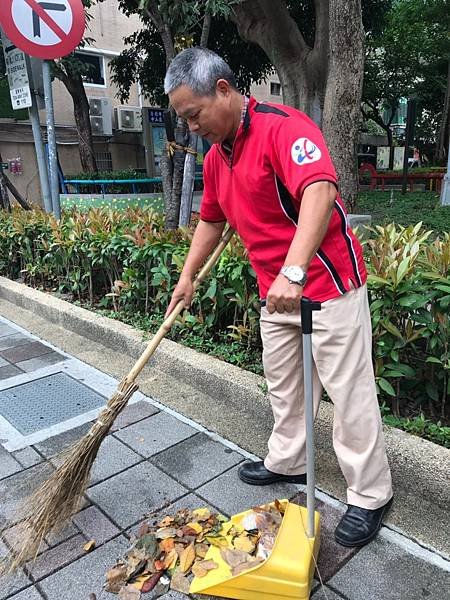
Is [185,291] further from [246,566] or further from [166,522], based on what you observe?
[246,566]

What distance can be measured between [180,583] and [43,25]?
4.21 m

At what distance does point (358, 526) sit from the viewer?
1.96 meters

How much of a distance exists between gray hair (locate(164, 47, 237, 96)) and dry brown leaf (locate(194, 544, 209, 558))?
65.2 inches

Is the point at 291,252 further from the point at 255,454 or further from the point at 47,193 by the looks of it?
the point at 47,193

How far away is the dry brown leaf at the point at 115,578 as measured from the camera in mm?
1787

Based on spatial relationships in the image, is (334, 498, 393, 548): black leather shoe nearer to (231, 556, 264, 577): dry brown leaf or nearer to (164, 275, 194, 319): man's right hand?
(231, 556, 264, 577): dry brown leaf

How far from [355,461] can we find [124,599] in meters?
0.98

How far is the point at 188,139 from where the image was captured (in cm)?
451

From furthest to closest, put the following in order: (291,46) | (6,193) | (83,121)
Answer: (83,121), (291,46), (6,193)

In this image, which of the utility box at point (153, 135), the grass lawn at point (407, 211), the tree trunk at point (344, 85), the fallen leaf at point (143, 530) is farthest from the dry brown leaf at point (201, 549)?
the utility box at point (153, 135)

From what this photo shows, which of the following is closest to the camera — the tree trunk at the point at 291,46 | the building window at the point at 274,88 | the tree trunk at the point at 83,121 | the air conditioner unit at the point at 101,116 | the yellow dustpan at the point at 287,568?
the yellow dustpan at the point at 287,568

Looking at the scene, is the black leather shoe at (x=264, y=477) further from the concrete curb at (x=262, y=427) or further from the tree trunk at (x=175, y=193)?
the tree trunk at (x=175, y=193)

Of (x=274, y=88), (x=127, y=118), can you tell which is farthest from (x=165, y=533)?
(x=274, y=88)

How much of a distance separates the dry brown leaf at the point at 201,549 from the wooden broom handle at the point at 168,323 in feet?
2.32
